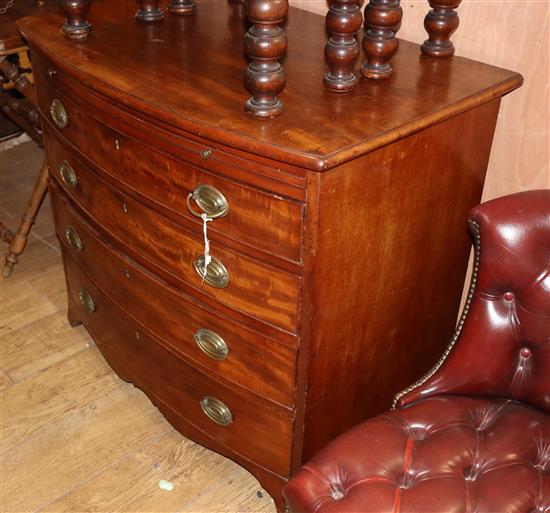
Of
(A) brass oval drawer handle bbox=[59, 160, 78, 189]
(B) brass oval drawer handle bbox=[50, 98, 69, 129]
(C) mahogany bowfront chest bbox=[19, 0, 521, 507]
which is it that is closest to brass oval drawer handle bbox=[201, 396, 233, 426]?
(C) mahogany bowfront chest bbox=[19, 0, 521, 507]

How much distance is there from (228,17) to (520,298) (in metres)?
1.09

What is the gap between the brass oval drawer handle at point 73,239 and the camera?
81.0 inches

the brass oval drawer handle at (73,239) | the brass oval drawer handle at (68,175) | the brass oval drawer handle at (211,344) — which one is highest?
the brass oval drawer handle at (68,175)

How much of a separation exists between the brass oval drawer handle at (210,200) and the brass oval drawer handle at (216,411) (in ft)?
1.72

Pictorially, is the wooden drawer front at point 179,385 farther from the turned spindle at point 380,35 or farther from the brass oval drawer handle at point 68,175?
the turned spindle at point 380,35

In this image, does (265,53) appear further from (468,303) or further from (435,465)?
(435,465)

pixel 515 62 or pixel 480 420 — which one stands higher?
pixel 515 62

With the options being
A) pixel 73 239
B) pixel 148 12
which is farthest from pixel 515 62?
pixel 73 239

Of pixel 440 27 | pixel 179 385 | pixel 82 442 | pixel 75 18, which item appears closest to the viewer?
pixel 440 27

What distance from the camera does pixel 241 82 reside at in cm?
154

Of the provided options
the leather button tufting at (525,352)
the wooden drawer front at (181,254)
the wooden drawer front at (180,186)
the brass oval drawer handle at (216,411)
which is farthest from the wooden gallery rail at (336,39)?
the brass oval drawer handle at (216,411)

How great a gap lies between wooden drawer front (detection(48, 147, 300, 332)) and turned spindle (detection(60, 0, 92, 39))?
32 cm

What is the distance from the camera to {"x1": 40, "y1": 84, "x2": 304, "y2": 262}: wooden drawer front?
1.37 meters

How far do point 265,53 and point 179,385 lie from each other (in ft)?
3.04
